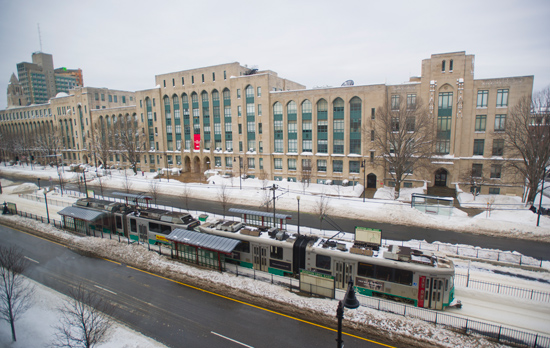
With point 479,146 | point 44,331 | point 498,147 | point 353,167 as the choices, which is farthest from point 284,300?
point 498,147

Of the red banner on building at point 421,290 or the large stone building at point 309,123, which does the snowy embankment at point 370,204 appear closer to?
the large stone building at point 309,123

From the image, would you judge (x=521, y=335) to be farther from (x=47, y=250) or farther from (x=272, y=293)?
(x=47, y=250)

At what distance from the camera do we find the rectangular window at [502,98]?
135 ft

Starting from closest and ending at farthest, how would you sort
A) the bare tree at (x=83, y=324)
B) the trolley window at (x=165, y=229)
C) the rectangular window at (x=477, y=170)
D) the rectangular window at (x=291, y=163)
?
the bare tree at (x=83, y=324) < the trolley window at (x=165, y=229) < the rectangular window at (x=477, y=170) < the rectangular window at (x=291, y=163)

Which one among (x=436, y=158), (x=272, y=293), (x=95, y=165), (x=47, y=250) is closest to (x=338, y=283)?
(x=272, y=293)

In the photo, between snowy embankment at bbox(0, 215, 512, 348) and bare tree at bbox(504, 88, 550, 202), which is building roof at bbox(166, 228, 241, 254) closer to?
snowy embankment at bbox(0, 215, 512, 348)

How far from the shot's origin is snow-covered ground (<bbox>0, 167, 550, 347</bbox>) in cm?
1555

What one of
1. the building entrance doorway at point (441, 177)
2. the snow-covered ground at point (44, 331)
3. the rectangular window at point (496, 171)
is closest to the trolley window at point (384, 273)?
the snow-covered ground at point (44, 331)

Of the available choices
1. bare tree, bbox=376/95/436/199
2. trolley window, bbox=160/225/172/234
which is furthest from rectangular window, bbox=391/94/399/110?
trolley window, bbox=160/225/172/234

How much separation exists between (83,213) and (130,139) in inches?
1755

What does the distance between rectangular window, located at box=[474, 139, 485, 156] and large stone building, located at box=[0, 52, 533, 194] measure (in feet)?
0.40

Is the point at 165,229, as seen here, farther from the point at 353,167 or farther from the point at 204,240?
the point at 353,167

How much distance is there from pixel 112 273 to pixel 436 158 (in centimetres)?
4294

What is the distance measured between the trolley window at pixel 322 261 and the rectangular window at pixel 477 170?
115 ft
